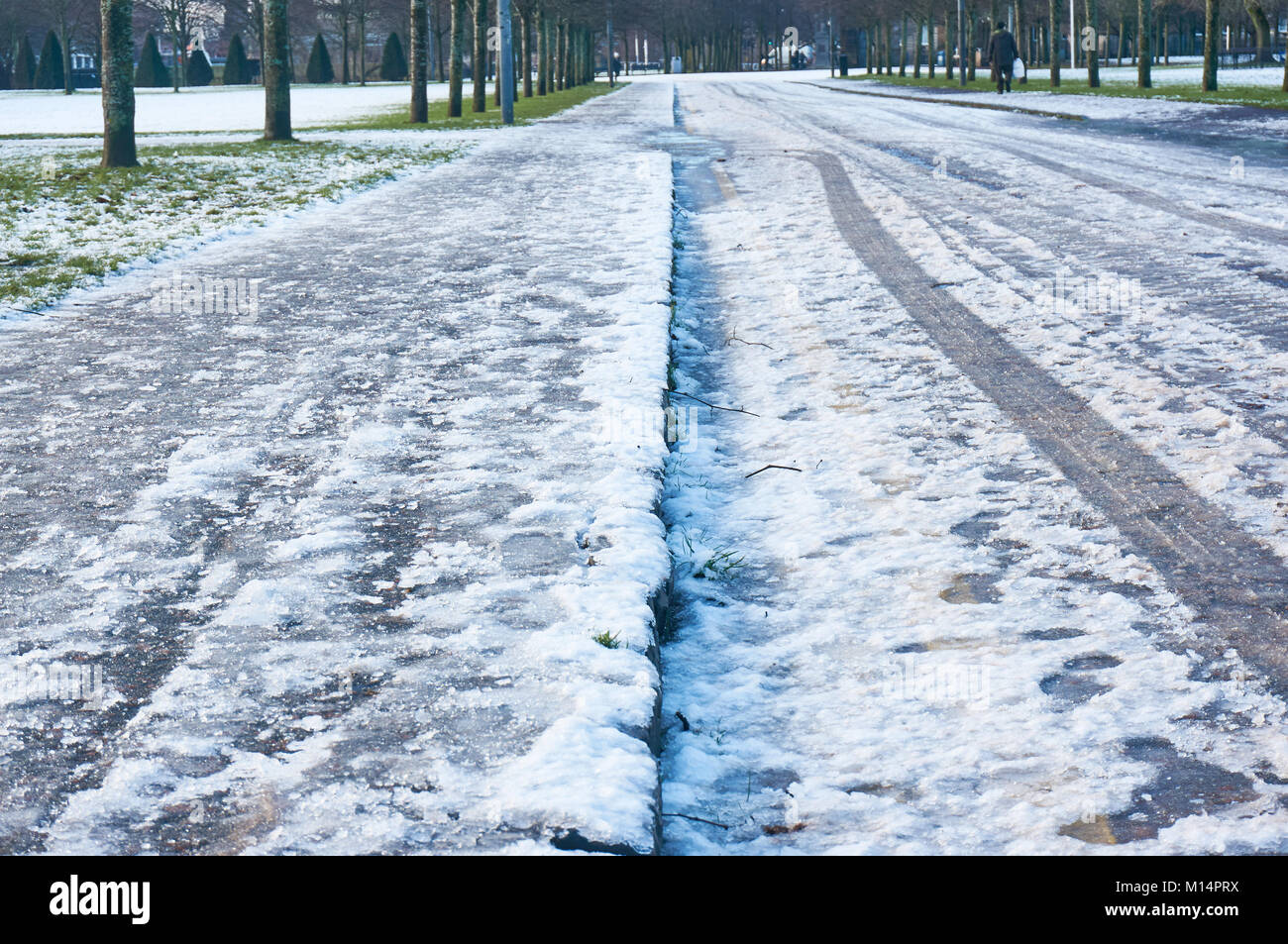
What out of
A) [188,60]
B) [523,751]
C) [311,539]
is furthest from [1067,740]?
[188,60]

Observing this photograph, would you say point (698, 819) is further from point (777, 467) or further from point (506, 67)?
point (506, 67)

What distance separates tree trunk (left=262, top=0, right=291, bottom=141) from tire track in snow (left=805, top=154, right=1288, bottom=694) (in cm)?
1827

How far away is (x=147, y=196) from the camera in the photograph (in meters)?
14.9

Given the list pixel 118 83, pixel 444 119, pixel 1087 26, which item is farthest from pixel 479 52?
pixel 1087 26

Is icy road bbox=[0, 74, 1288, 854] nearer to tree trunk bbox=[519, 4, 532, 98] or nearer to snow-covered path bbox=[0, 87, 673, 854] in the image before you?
snow-covered path bbox=[0, 87, 673, 854]

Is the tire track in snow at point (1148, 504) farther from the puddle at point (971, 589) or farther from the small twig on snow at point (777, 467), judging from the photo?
the small twig on snow at point (777, 467)

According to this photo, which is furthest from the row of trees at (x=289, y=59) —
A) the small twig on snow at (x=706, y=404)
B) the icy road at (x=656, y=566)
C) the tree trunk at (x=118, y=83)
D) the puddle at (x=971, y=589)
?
the puddle at (x=971, y=589)

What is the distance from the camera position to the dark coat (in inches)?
1507

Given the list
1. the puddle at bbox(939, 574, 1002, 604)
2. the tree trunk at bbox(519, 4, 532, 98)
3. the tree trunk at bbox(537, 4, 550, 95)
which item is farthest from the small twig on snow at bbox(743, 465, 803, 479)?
the tree trunk at bbox(537, 4, 550, 95)

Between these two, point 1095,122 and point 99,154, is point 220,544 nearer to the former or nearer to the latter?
point 99,154

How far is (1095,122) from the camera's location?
2411 centimetres

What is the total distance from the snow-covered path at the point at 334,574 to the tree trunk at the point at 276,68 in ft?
53.0

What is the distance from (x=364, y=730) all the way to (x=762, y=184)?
42.7ft
